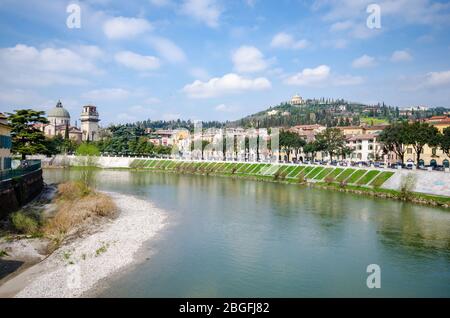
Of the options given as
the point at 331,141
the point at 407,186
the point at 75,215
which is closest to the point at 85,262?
the point at 75,215

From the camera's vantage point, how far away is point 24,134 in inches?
2164

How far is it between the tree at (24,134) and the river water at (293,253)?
939 inches

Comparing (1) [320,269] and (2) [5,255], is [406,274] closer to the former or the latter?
(1) [320,269]

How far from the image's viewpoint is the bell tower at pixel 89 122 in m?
194

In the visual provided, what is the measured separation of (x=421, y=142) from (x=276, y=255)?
5152 cm

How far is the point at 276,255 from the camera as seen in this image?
26047 millimetres

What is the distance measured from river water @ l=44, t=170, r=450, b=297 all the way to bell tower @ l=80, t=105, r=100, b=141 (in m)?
163

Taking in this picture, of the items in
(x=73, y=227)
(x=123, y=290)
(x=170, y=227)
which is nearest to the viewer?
(x=123, y=290)

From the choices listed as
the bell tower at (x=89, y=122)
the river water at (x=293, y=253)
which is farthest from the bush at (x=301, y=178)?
the bell tower at (x=89, y=122)

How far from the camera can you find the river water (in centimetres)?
2031

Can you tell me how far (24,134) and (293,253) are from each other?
4516cm

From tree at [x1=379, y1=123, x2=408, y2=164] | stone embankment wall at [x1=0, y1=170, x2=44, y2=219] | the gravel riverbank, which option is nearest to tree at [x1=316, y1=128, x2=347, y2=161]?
tree at [x1=379, y1=123, x2=408, y2=164]

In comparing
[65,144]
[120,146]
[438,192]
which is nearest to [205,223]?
[438,192]

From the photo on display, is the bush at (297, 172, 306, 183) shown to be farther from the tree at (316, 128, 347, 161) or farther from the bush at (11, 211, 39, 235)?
the bush at (11, 211, 39, 235)
